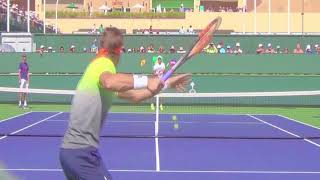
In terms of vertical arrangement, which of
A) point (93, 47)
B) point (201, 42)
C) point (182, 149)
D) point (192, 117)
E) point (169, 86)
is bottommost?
point (192, 117)

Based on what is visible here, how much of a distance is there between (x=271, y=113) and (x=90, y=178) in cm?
1873

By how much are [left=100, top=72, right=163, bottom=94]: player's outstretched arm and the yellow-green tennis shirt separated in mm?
64

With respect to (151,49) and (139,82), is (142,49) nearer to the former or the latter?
(151,49)

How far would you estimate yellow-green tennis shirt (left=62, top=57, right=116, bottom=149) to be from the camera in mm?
4605

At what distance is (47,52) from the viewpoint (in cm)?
2767

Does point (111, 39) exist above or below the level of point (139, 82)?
above

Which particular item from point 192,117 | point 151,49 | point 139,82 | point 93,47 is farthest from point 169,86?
point 93,47

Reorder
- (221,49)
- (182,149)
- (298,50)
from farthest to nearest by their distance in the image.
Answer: (221,49) → (298,50) → (182,149)

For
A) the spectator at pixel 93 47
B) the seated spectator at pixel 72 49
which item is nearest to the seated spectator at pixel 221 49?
the spectator at pixel 93 47

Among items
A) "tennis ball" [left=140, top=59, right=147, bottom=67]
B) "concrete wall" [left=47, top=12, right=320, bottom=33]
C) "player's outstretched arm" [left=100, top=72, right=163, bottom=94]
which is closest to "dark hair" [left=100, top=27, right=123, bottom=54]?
"player's outstretched arm" [left=100, top=72, right=163, bottom=94]

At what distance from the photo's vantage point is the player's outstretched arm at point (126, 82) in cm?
452

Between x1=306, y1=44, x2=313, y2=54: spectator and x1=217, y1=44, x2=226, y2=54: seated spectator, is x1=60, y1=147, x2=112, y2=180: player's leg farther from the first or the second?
x1=306, y1=44, x2=313, y2=54: spectator

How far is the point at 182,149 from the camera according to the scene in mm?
12109

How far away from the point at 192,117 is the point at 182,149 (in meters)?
8.34
